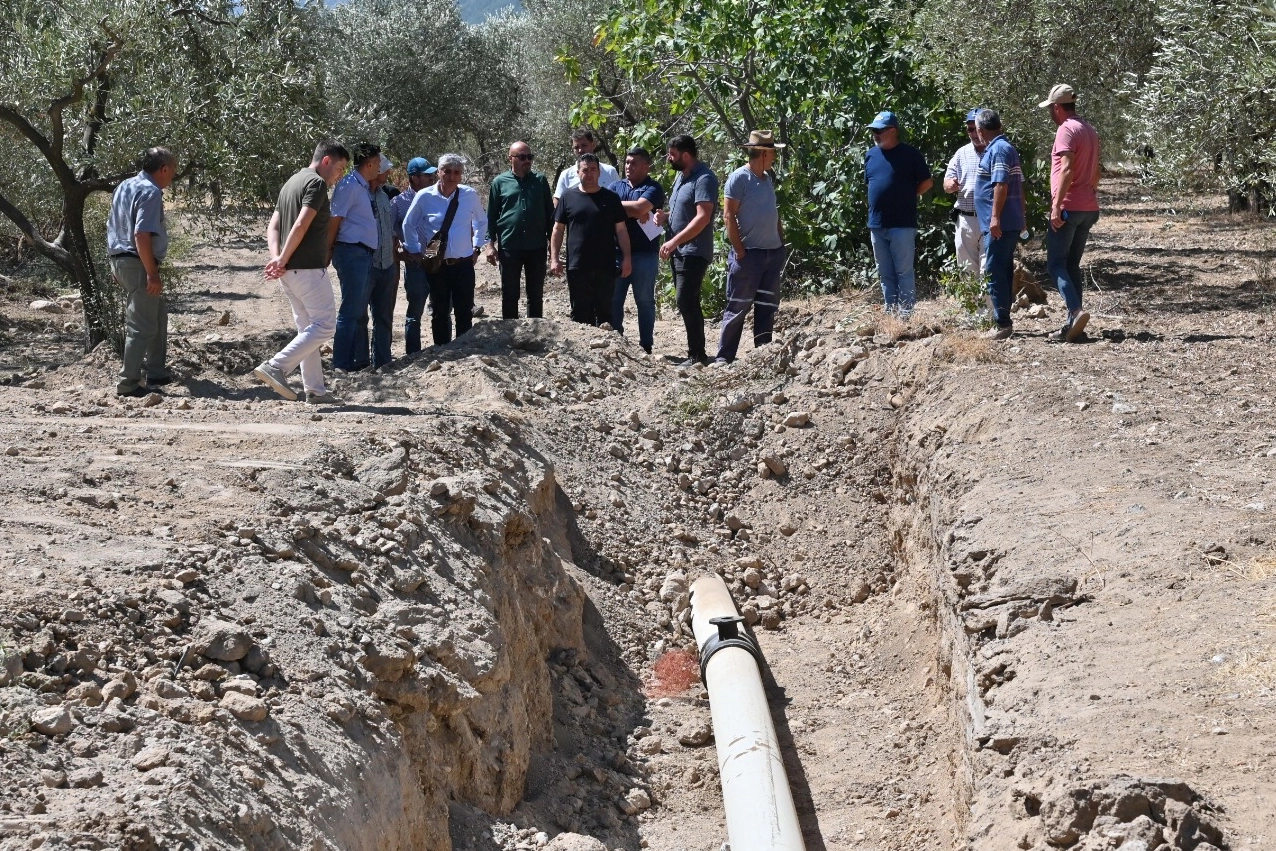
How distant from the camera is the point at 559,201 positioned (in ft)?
33.6

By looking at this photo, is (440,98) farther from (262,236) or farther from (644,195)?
(644,195)

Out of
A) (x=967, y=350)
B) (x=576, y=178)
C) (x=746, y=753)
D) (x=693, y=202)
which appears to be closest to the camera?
(x=746, y=753)

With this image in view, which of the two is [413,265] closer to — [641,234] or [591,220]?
[591,220]

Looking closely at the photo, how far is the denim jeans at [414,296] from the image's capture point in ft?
33.2

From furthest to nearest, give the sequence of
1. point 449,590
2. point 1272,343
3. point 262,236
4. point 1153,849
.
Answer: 1. point 262,236
2. point 1272,343
3. point 449,590
4. point 1153,849

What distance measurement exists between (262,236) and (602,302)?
51.6 feet

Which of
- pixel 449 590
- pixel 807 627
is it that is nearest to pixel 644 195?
pixel 807 627

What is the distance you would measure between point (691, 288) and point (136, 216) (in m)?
4.26

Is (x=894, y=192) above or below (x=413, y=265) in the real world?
above

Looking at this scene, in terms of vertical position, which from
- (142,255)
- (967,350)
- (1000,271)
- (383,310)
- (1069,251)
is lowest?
(967,350)

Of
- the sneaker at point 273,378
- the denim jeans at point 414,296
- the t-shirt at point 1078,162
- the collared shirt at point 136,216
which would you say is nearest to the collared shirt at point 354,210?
the denim jeans at point 414,296

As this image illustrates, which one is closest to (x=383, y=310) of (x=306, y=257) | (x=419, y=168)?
(x=419, y=168)

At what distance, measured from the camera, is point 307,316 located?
7758 mm

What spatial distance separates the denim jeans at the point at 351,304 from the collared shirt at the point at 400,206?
0.80m
